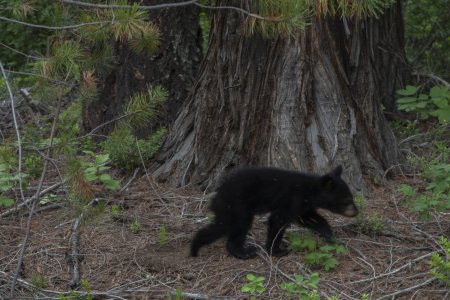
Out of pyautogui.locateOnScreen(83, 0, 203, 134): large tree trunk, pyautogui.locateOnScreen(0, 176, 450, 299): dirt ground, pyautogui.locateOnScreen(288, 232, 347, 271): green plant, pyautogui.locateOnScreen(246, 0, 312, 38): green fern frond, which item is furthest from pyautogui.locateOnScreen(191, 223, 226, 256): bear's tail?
pyautogui.locateOnScreen(83, 0, 203, 134): large tree trunk

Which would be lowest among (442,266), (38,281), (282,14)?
(38,281)

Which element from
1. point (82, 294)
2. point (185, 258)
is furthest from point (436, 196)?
point (82, 294)

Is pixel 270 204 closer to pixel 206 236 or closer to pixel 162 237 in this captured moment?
pixel 206 236

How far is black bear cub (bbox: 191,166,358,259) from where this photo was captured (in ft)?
20.1

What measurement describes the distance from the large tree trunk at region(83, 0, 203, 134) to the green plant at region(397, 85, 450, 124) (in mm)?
2436

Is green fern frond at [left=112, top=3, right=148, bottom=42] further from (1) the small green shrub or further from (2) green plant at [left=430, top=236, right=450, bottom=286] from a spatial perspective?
(1) the small green shrub

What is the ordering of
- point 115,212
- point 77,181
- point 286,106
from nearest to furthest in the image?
point 77,181 → point 115,212 → point 286,106

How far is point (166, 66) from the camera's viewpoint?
8602 mm

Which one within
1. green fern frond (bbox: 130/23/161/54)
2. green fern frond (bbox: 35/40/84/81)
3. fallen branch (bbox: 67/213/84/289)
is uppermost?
green fern frond (bbox: 130/23/161/54)

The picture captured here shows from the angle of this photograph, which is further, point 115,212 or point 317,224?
point 115,212

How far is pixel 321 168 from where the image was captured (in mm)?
7180

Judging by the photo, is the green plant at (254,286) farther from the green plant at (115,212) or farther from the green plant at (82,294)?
the green plant at (115,212)

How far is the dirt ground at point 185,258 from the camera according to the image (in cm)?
564

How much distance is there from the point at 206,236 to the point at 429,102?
3.99 metres
